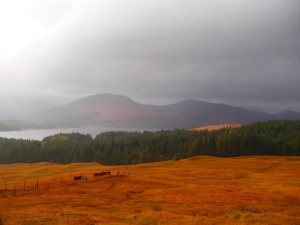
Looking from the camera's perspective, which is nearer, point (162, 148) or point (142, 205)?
point (142, 205)

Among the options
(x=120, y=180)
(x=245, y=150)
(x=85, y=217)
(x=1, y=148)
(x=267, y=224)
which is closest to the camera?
(x=267, y=224)

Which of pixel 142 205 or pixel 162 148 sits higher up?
pixel 162 148

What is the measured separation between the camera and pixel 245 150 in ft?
417

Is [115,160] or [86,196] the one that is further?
[115,160]

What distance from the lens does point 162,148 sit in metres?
144

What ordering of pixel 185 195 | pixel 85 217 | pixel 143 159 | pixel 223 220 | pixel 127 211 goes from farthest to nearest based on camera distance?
1. pixel 143 159
2. pixel 185 195
3. pixel 127 211
4. pixel 85 217
5. pixel 223 220

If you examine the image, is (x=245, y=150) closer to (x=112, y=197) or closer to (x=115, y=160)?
(x=115, y=160)

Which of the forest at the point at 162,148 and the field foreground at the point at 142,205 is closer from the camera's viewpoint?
the field foreground at the point at 142,205

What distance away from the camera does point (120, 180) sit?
56.3 m

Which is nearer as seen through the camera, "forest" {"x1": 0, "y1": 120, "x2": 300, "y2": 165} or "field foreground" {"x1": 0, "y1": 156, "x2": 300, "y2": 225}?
"field foreground" {"x1": 0, "y1": 156, "x2": 300, "y2": 225}

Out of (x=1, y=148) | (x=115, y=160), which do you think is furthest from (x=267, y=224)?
(x=1, y=148)

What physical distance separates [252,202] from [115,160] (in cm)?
11469

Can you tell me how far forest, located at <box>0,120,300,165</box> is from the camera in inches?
5039

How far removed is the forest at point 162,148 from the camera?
420 ft
